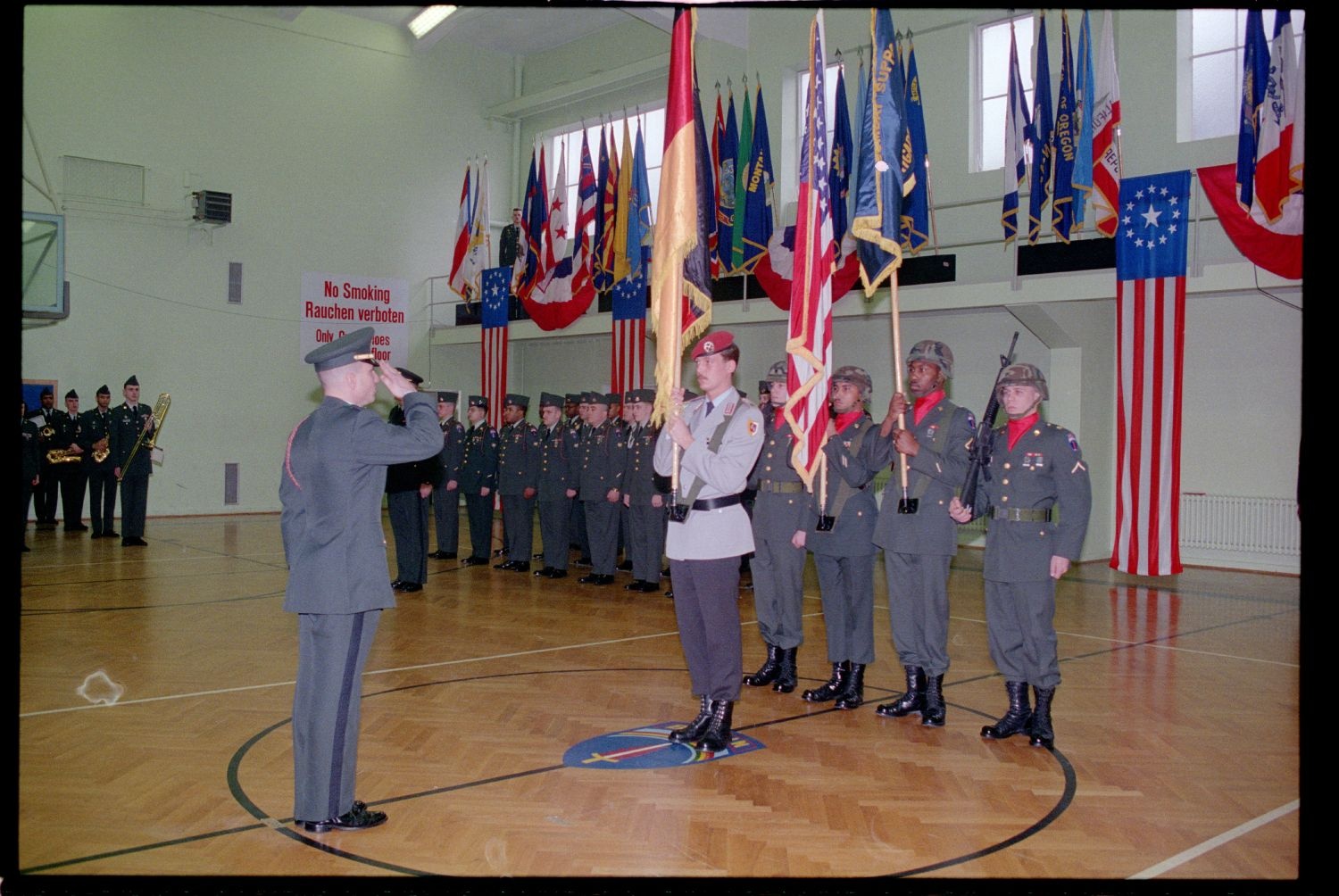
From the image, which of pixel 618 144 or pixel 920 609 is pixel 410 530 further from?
pixel 618 144

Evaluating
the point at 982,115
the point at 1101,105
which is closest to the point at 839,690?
the point at 1101,105

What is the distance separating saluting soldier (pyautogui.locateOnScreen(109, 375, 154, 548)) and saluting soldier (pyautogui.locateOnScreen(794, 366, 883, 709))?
922 centimetres

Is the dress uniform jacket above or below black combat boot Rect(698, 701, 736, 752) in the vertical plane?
above

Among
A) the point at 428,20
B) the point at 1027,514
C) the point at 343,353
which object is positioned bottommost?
the point at 1027,514

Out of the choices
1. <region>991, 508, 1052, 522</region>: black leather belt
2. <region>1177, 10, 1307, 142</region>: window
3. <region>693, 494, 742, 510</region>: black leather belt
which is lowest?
<region>991, 508, 1052, 522</region>: black leather belt

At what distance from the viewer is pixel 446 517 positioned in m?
10.4

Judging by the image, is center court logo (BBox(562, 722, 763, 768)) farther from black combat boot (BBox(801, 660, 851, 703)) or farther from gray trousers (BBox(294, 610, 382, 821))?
gray trousers (BBox(294, 610, 382, 821))

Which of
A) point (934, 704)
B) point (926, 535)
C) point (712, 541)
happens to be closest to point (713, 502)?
point (712, 541)

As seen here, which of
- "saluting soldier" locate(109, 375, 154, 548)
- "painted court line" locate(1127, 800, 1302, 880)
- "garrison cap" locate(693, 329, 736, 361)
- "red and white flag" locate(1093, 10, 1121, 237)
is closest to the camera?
"painted court line" locate(1127, 800, 1302, 880)

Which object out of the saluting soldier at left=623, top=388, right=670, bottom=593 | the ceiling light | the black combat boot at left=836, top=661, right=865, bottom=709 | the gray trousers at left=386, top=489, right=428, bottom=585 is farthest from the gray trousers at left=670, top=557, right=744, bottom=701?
the ceiling light

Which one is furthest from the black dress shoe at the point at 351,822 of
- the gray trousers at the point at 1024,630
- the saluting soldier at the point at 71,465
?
the saluting soldier at the point at 71,465

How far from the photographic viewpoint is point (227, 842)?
3.16 meters

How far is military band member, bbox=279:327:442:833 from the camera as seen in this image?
324 cm

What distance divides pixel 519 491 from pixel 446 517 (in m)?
1.08
